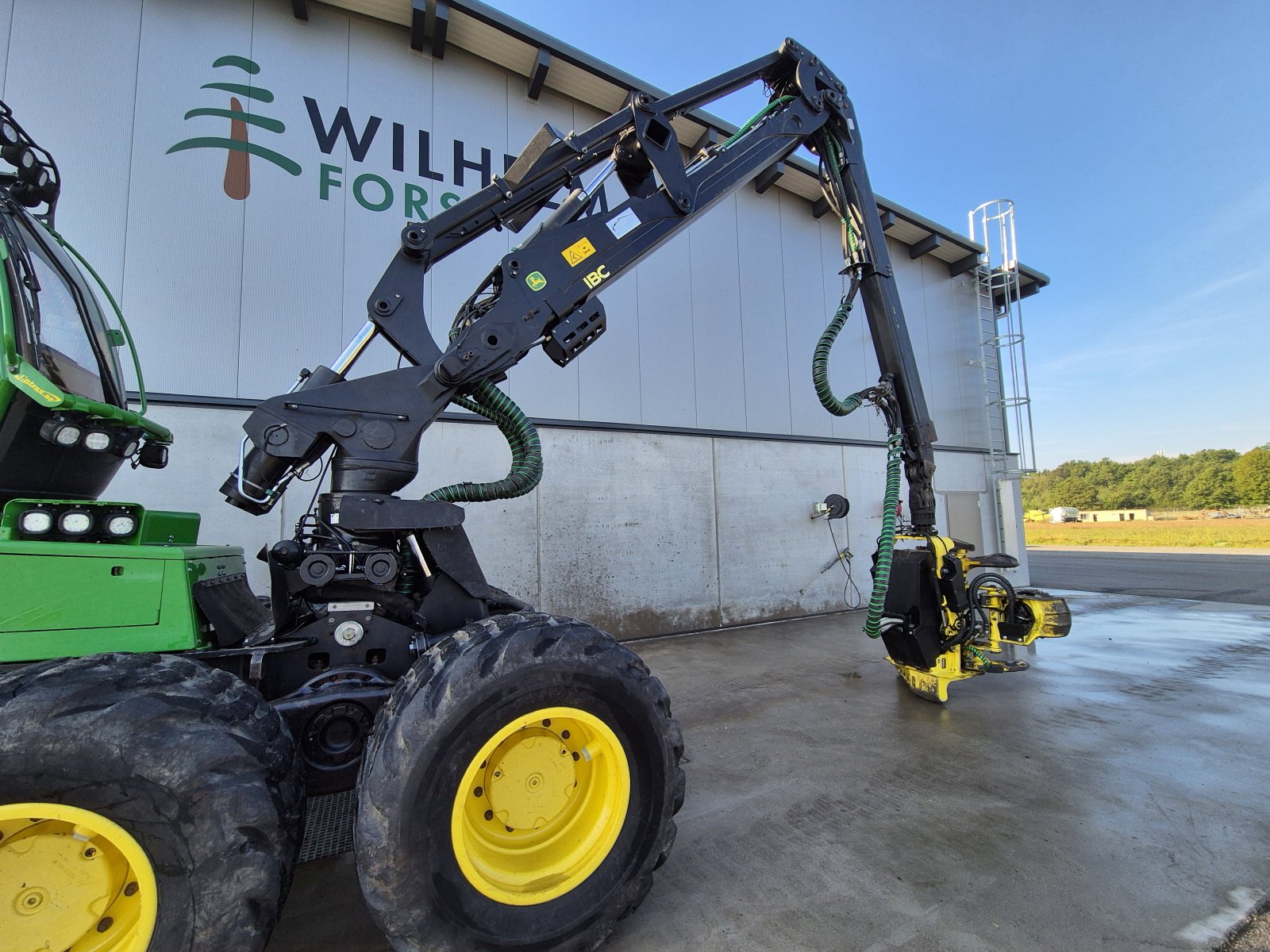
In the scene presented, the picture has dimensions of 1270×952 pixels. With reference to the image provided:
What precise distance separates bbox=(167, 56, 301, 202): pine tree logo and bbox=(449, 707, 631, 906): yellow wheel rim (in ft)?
20.5

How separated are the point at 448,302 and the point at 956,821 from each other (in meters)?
6.28

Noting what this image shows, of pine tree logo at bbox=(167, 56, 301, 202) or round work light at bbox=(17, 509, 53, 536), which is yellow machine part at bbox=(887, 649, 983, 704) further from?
pine tree logo at bbox=(167, 56, 301, 202)

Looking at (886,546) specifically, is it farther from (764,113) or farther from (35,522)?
(35,522)

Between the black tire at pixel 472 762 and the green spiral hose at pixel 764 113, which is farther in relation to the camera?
the green spiral hose at pixel 764 113

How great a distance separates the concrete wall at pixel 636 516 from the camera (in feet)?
17.1

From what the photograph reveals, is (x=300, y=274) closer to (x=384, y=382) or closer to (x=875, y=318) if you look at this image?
(x=384, y=382)

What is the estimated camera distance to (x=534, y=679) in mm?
1776

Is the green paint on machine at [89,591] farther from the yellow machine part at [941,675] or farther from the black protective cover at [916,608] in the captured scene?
the yellow machine part at [941,675]

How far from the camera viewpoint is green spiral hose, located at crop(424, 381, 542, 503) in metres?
2.47

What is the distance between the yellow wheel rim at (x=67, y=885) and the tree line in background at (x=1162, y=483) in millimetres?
62225

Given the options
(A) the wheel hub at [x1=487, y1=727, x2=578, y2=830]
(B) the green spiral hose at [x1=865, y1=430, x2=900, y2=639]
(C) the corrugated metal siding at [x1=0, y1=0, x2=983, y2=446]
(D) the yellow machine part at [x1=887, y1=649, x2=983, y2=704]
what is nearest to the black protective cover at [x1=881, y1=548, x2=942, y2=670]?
(D) the yellow machine part at [x1=887, y1=649, x2=983, y2=704]

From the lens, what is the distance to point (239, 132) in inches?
219

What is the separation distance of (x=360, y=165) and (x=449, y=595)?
5.71 m


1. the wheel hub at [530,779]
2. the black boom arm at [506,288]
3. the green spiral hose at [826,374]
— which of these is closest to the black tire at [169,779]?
the wheel hub at [530,779]
